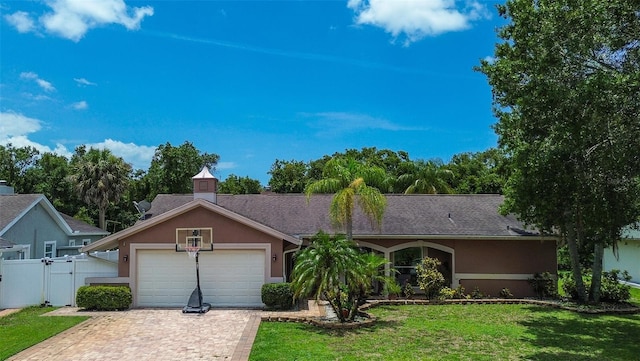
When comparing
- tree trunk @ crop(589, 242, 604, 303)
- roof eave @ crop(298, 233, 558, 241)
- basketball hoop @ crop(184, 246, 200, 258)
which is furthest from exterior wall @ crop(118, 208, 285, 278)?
tree trunk @ crop(589, 242, 604, 303)

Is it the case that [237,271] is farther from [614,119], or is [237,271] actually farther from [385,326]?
[614,119]

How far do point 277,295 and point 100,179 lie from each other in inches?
1104

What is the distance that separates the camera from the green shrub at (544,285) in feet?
63.4

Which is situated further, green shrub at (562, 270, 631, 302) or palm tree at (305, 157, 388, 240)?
green shrub at (562, 270, 631, 302)

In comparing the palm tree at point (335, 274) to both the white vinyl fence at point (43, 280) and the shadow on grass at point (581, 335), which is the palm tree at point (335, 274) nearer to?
the shadow on grass at point (581, 335)

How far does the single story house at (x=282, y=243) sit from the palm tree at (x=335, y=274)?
3.26 metres

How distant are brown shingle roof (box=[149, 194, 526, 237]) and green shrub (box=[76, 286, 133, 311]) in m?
5.26

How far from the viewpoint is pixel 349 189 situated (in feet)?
56.7

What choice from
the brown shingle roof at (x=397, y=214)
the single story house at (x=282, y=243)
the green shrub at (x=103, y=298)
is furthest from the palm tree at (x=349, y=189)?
the green shrub at (x=103, y=298)

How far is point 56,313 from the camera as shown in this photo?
624 inches

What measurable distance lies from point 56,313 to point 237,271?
19.4 feet

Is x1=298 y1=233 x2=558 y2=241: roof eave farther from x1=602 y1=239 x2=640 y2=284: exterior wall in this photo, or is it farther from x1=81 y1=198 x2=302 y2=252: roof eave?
x1=602 y1=239 x2=640 y2=284: exterior wall

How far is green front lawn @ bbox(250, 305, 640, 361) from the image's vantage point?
1078cm

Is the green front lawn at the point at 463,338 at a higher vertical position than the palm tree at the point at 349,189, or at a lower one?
lower
